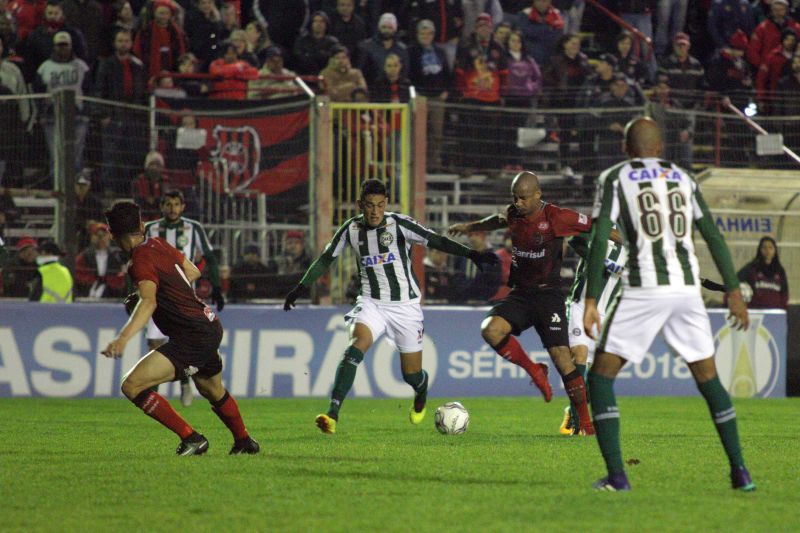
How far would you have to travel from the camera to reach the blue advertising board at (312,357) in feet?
49.6

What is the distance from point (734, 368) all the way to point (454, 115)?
15.3 feet

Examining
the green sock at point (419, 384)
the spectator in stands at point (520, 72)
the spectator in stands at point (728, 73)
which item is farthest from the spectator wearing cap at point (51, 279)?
the spectator in stands at point (728, 73)

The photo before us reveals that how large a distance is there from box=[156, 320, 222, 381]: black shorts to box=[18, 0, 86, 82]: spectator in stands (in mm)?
10568

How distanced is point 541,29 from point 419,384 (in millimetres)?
10608

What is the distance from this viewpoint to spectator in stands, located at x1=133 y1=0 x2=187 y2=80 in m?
18.7

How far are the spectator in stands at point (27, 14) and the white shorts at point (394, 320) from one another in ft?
31.8

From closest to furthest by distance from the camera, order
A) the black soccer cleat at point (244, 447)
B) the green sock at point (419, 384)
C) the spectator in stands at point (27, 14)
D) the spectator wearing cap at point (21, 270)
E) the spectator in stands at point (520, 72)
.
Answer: the black soccer cleat at point (244, 447), the green sock at point (419, 384), the spectator wearing cap at point (21, 270), the spectator in stands at point (27, 14), the spectator in stands at point (520, 72)

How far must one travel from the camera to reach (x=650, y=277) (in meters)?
6.78

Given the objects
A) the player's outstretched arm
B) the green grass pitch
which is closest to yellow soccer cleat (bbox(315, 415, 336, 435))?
the green grass pitch

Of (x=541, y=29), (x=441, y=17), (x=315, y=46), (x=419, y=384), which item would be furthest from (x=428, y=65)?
(x=419, y=384)

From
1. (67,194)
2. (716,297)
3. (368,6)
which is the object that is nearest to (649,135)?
(67,194)

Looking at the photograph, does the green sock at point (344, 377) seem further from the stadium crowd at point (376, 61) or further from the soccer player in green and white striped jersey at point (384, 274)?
the stadium crowd at point (376, 61)

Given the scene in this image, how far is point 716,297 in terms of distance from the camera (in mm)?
18172

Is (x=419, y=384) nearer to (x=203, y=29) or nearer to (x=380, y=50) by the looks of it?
(x=380, y=50)
